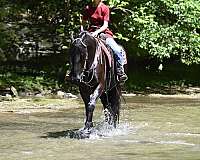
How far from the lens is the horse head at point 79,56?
33.9 feet

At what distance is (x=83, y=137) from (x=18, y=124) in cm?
299

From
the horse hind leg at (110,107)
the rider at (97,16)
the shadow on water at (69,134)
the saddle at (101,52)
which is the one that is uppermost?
the rider at (97,16)

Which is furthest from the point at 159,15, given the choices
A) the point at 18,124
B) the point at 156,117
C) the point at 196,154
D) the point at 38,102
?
the point at 196,154

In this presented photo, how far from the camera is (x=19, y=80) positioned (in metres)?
23.6

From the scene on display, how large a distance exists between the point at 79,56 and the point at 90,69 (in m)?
0.50

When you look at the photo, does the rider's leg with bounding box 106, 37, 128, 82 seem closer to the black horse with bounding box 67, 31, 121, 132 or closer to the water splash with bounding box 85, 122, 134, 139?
the black horse with bounding box 67, 31, 121, 132

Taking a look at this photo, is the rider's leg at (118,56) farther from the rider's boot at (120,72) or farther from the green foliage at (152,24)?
the green foliage at (152,24)

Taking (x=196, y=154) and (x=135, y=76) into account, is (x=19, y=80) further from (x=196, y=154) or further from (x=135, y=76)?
(x=196, y=154)

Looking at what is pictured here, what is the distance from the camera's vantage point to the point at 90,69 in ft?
35.2

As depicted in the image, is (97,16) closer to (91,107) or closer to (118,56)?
(118,56)

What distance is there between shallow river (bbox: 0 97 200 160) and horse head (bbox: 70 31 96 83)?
1.18 metres

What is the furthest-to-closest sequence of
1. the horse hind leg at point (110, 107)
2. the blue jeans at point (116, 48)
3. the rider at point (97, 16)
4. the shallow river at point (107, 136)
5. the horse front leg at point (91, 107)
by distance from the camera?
the horse hind leg at point (110, 107)
the blue jeans at point (116, 48)
the rider at point (97, 16)
the horse front leg at point (91, 107)
the shallow river at point (107, 136)

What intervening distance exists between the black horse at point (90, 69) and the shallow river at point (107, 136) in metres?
0.75

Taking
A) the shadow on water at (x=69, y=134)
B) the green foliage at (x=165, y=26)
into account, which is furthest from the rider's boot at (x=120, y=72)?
the green foliage at (x=165, y=26)
